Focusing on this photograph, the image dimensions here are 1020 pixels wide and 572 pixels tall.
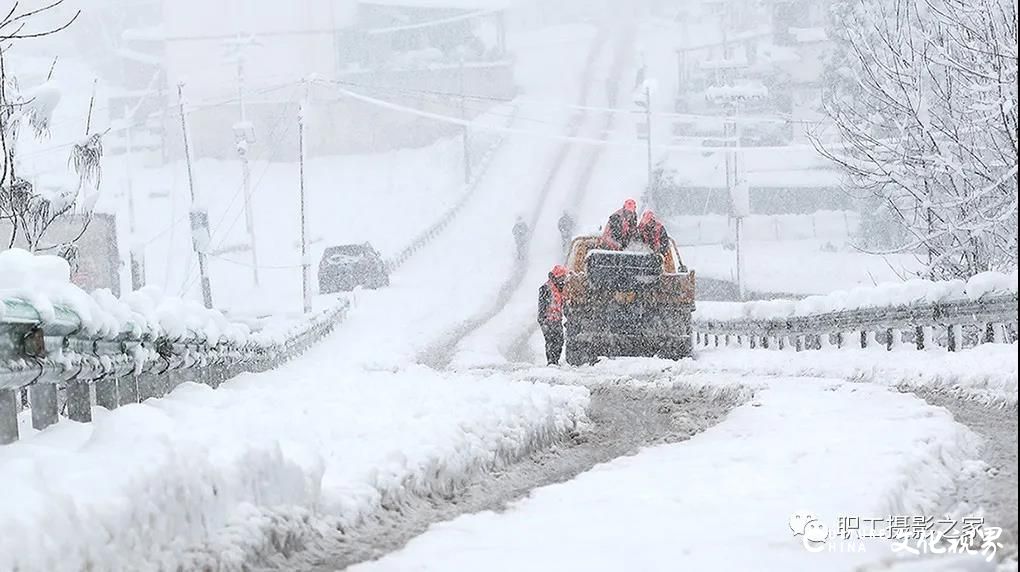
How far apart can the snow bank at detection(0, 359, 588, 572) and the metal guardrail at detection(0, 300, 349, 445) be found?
0.81ft

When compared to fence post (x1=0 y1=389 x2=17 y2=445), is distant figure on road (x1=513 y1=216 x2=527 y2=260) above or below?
below

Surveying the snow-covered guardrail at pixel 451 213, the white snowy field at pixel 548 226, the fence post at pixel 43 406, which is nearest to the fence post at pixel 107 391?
the fence post at pixel 43 406

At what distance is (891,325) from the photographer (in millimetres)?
18062

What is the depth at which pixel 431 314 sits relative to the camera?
43875mm

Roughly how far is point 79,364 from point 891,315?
12.6 m

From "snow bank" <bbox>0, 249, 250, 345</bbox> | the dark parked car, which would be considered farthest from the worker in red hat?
the dark parked car

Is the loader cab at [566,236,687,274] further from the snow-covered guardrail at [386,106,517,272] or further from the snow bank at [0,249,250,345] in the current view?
the snow-covered guardrail at [386,106,517,272]

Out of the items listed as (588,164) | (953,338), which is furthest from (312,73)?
(953,338)

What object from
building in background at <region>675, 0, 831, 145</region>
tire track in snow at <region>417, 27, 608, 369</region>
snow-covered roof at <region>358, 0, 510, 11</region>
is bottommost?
tire track in snow at <region>417, 27, 608, 369</region>

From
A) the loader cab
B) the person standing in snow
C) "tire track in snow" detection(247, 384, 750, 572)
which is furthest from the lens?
the person standing in snow

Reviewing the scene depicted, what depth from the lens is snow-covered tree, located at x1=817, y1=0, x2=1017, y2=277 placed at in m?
18.8

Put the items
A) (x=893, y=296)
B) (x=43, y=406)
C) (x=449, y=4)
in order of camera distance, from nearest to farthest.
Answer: (x=43, y=406) → (x=893, y=296) → (x=449, y=4)

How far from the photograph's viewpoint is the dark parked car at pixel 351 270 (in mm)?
52094

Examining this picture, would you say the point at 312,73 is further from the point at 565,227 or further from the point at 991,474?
the point at 991,474
